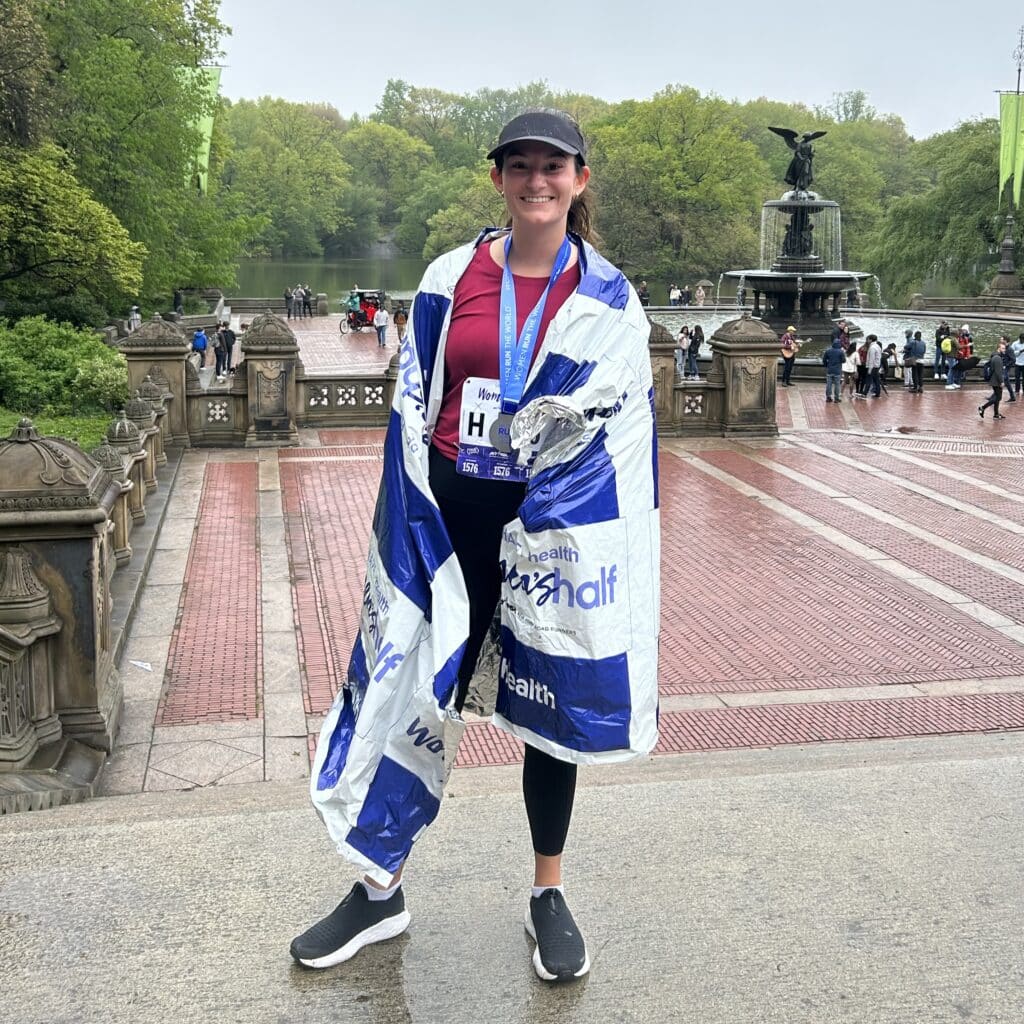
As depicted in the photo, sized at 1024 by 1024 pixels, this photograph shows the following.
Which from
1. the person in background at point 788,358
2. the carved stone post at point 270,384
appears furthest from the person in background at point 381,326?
the carved stone post at point 270,384

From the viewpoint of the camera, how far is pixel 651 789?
4535 millimetres

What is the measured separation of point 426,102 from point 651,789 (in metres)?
140

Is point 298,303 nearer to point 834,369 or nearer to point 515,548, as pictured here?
point 834,369

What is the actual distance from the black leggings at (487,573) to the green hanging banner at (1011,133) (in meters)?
47.3

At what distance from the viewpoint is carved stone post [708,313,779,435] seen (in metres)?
18.8

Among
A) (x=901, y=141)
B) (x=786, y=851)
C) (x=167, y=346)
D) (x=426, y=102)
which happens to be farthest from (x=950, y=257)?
(x=426, y=102)

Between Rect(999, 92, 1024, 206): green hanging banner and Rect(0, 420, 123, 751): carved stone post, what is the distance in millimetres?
46023

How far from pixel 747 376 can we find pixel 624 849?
609 inches

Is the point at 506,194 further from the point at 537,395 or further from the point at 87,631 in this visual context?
the point at 87,631

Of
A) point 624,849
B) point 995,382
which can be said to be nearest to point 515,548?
point 624,849

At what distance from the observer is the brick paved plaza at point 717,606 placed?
6652 mm

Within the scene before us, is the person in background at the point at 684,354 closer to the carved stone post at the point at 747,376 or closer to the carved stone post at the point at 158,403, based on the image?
the carved stone post at the point at 747,376

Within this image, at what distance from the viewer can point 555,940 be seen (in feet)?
11.0

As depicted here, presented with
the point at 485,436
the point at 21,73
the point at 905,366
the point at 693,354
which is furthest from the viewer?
the point at 693,354
